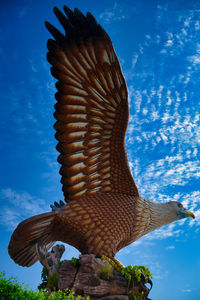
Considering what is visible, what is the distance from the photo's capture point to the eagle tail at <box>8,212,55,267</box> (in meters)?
3.76

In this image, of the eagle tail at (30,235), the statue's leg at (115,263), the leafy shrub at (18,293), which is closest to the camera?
the leafy shrub at (18,293)

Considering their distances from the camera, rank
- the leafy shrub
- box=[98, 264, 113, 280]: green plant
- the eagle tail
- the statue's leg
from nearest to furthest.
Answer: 1. the leafy shrub
2. box=[98, 264, 113, 280]: green plant
3. the statue's leg
4. the eagle tail

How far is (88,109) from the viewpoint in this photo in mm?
4020

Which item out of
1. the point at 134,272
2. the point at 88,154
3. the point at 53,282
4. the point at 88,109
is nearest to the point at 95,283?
the point at 134,272

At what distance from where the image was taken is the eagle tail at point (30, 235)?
12.4 feet

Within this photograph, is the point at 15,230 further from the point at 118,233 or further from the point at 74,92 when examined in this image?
the point at 74,92

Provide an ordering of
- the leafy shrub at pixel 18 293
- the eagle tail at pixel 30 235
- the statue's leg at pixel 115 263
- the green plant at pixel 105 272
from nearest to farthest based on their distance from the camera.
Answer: the leafy shrub at pixel 18 293 → the green plant at pixel 105 272 → the statue's leg at pixel 115 263 → the eagle tail at pixel 30 235

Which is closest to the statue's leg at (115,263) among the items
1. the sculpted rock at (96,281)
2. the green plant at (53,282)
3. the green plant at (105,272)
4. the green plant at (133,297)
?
the sculpted rock at (96,281)

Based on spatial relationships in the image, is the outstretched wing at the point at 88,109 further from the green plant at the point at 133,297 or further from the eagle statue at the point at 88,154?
the green plant at the point at 133,297

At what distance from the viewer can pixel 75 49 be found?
12.0 ft

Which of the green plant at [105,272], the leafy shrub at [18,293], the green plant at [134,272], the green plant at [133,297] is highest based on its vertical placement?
the green plant at [134,272]

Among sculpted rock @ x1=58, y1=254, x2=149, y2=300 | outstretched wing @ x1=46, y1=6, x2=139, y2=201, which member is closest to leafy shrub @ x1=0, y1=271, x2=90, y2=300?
sculpted rock @ x1=58, y1=254, x2=149, y2=300

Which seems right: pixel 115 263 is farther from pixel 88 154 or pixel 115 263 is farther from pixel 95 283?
pixel 88 154

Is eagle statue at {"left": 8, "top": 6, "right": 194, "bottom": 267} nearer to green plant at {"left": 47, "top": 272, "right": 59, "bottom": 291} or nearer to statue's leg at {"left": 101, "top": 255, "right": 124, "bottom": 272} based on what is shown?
statue's leg at {"left": 101, "top": 255, "right": 124, "bottom": 272}
